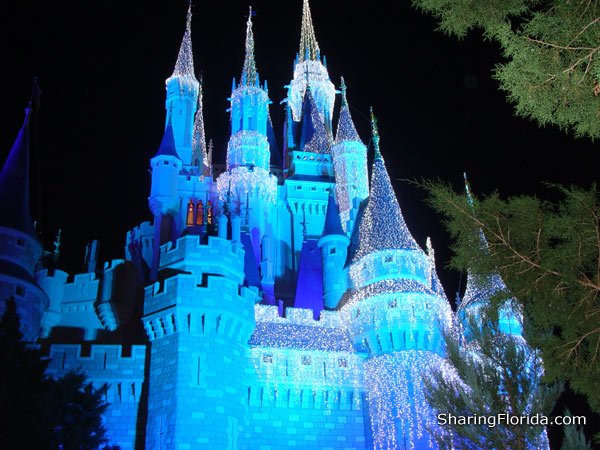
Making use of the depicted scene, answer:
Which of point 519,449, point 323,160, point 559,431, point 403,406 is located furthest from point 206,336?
point 559,431

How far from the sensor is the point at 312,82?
36312 millimetres

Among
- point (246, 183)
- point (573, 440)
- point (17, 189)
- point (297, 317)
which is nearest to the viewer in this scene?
point (573, 440)

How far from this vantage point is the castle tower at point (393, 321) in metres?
18.4

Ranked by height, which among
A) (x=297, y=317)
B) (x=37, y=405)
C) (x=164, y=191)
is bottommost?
(x=37, y=405)

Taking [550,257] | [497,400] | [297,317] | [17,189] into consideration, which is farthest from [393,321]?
[17,189]

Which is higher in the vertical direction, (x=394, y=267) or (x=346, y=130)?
(x=346, y=130)

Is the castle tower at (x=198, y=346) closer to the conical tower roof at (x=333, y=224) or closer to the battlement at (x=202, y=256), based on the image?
the battlement at (x=202, y=256)

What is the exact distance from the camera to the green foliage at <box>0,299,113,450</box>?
11.9 meters

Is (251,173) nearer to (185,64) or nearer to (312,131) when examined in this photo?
(312,131)

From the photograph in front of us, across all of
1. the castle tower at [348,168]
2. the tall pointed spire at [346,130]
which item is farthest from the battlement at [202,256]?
the tall pointed spire at [346,130]

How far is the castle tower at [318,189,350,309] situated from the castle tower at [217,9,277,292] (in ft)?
9.45

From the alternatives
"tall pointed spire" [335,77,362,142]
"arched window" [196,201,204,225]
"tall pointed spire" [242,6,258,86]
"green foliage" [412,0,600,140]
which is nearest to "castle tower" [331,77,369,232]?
"tall pointed spire" [335,77,362,142]

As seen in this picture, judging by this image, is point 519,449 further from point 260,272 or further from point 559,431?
point 559,431

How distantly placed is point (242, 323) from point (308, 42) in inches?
1054
